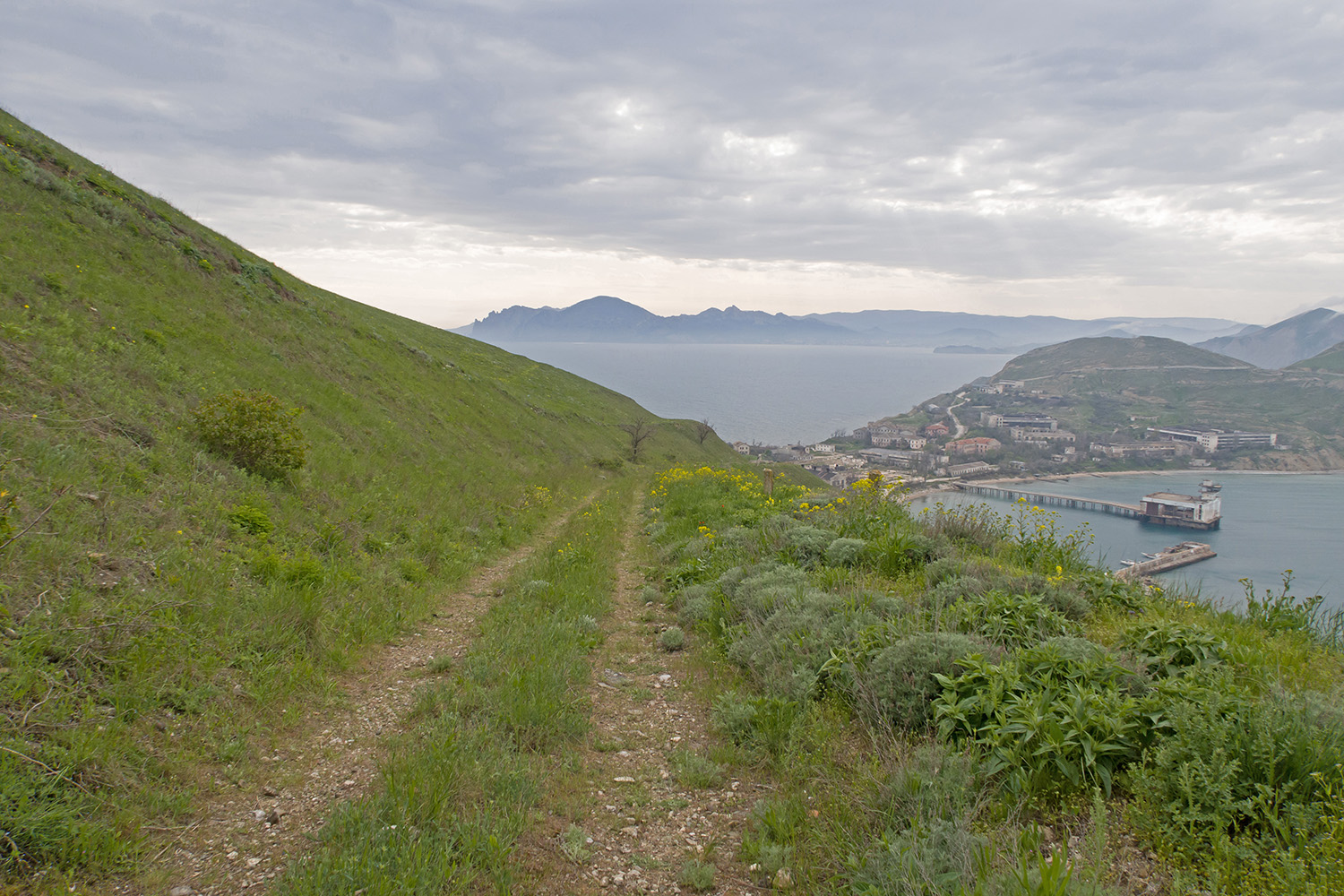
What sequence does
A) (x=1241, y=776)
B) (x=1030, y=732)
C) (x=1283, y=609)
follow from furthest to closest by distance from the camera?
(x=1283, y=609)
(x=1030, y=732)
(x=1241, y=776)

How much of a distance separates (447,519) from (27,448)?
6270 mm

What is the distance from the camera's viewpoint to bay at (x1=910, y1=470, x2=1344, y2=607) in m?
7.18

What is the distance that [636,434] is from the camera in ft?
151

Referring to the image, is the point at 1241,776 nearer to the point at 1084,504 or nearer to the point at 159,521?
the point at 159,521

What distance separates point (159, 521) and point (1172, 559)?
13.8 metres

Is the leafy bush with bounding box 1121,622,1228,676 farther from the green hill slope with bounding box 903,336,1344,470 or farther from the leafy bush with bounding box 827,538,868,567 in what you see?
the green hill slope with bounding box 903,336,1344,470

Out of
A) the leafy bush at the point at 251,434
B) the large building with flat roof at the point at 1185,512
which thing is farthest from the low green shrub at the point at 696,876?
the large building with flat roof at the point at 1185,512

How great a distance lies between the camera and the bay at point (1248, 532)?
718 centimetres

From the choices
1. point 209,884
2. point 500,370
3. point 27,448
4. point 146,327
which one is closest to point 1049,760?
point 209,884

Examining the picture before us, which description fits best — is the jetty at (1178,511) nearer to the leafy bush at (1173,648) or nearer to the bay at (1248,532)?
the bay at (1248,532)

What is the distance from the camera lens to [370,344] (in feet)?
82.5

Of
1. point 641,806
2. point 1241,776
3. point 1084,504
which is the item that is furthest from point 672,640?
point 1084,504

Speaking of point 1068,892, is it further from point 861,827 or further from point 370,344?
point 370,344

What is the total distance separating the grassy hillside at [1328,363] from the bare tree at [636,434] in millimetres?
61052
